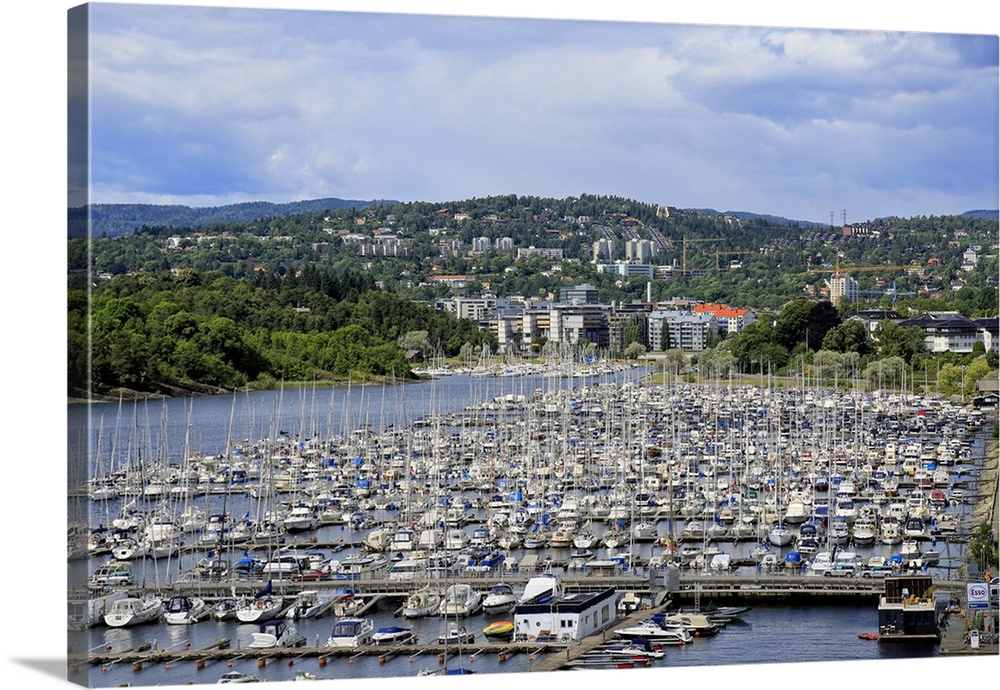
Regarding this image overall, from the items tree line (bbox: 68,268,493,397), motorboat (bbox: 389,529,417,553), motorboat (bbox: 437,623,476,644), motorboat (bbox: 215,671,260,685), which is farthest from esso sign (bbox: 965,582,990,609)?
tree line (bbox: 68,268,493,397)

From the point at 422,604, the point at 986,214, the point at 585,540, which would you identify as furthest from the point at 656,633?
the point at 585,540

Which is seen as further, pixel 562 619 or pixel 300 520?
pixel 300 520

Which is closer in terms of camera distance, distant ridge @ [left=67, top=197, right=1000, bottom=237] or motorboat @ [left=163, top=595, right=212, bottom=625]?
distant ridge @ [left=67, top=197, right=1000, bottom=237]

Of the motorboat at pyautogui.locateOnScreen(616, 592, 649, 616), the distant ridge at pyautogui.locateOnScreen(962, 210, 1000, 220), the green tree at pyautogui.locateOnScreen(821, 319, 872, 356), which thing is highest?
the distant ridge at pyautogui.locateOnScreen(962, 210, 1000, 220)

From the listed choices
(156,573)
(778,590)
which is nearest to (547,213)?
(778,590)

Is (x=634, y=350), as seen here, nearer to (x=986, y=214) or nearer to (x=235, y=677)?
(x=986, y=214)

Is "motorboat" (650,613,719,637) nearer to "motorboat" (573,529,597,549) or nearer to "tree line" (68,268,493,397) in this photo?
"motorboat" (573,529,597,549)

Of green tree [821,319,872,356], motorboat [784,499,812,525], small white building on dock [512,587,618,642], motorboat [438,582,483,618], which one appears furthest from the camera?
motorboat [784,499,812,525]
